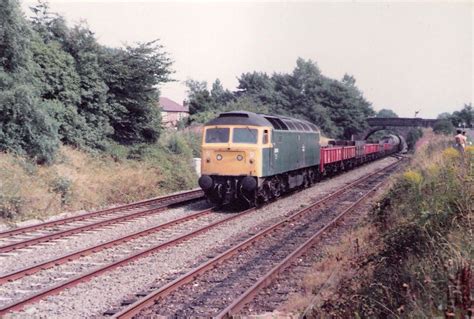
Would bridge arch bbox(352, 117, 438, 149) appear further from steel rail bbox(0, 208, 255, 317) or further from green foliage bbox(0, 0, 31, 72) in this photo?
steel rail bbox(0, 208, 255, 317)

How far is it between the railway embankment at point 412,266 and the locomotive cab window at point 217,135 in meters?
6.52

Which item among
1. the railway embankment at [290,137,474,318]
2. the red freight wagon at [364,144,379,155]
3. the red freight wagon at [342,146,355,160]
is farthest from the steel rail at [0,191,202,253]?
the red freight wagon at [364,144,379,155]

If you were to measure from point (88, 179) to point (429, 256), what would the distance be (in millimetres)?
14844

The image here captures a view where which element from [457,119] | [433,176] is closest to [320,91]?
[457,119]

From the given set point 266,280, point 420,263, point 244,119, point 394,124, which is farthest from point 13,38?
point 394,124

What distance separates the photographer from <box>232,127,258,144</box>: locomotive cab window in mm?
17062

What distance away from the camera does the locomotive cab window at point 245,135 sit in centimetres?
1706

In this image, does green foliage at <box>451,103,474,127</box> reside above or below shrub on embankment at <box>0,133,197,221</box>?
above

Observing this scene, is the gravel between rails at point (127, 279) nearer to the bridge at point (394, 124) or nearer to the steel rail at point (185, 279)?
the steel rail at point (185, 279)

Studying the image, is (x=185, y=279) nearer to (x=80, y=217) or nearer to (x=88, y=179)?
(x=80, y=217)

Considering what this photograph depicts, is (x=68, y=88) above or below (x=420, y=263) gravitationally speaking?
above

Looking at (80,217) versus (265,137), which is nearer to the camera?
(80,217)

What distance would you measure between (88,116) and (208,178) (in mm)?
8563

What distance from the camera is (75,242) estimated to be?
11.9 meters
